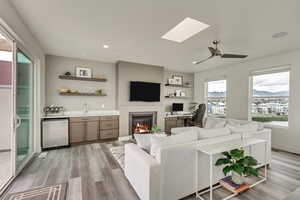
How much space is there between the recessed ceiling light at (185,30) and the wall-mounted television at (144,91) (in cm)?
222

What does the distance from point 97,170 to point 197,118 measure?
378 centimetres

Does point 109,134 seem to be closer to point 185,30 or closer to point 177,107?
point 177,107

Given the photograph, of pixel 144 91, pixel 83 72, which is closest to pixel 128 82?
pixel 144 91

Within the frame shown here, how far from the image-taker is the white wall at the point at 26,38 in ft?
5.99

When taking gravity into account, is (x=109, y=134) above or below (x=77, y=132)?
below

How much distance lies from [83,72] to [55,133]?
2.03m

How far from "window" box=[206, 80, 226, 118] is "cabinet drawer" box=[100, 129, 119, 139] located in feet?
13.5

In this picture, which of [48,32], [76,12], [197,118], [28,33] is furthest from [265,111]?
[28,33]

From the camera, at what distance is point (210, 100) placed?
6.00 metres

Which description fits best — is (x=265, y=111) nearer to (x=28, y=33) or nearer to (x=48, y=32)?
(x=48, y=32)

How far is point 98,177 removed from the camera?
7.73ft

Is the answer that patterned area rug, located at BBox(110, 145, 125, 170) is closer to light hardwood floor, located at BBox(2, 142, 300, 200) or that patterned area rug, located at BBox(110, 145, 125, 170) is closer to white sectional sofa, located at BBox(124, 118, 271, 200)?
light hardwood floor, located at BBox(2, 142, 300, 200)

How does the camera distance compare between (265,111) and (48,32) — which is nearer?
(48,32)

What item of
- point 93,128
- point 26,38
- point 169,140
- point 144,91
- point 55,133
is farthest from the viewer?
point 144,91
